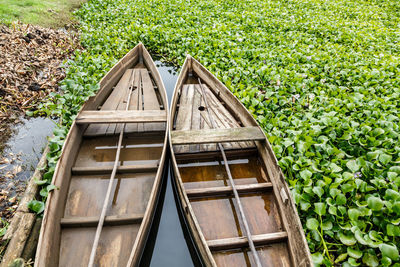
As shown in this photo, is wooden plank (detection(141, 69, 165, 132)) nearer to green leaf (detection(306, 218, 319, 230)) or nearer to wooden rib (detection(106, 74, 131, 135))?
wooden rib (detection(106, 74, 131, 135))

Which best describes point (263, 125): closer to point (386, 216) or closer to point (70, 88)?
point (386, 216)

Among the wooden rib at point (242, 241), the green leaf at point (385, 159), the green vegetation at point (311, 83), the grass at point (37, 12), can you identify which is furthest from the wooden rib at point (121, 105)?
the grass at point (37, 12)

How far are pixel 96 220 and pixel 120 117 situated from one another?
60.2 inches

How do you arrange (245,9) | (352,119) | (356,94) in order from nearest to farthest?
(352,119) < (356,94) < (245,9)

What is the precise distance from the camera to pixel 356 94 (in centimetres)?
409

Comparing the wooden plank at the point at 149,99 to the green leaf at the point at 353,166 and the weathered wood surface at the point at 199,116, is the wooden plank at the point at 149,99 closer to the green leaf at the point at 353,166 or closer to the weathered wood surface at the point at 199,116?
the weathered wood surface at the point at 199,116

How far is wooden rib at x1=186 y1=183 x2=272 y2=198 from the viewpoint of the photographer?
276 centimetres

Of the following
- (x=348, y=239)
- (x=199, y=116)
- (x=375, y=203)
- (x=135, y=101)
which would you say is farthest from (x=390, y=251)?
(x=135, y=101)

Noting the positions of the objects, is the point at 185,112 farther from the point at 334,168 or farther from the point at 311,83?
the point at 311,83

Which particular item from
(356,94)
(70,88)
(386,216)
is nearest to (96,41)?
(70,88)

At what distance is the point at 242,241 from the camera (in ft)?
7.61

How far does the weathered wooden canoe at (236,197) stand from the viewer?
228 centimetres

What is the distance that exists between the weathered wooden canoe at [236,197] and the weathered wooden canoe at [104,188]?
48 cm

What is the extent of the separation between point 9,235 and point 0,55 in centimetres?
467
